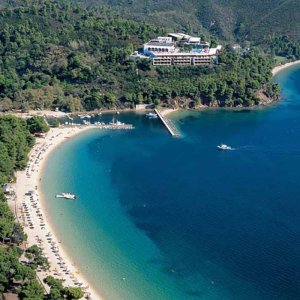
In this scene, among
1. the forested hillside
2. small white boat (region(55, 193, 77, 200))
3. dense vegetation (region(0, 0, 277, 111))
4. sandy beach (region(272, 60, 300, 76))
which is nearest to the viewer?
small white boat (region(55, 193, 77, 200))

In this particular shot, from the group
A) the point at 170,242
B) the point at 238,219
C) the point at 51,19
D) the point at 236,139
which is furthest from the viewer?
the point at 51,19

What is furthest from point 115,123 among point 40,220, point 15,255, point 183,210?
point 15,255

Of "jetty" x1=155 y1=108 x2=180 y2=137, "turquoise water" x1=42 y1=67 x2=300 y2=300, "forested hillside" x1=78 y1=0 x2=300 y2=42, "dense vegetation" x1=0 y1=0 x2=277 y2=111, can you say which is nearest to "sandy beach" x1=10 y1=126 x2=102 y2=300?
"turquoise water" x1=42 y1=67 x2=300 y2=300

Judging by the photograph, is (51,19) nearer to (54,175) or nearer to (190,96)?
(190,96)

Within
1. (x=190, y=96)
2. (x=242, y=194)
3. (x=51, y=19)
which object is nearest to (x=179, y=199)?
(x=242, y=194)

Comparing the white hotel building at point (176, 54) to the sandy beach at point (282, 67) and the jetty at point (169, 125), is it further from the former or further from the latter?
the sandy beach at point (282, 67)

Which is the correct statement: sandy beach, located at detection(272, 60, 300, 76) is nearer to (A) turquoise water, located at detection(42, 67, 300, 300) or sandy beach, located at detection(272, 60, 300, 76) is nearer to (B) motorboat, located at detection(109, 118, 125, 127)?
(A) turquoise water, located at detection(42, 67, 300, 300)
